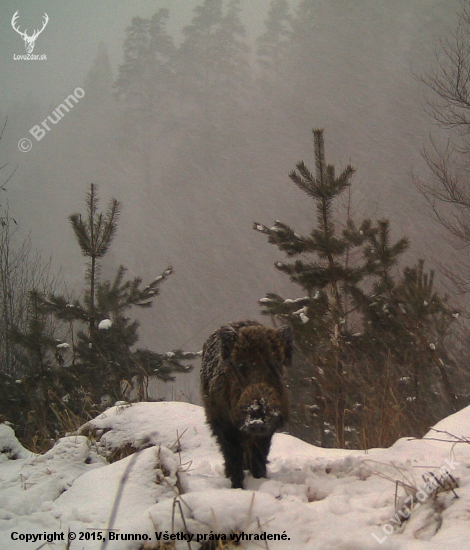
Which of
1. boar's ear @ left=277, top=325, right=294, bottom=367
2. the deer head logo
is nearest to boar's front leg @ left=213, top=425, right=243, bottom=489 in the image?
boar's ear @ left=277, top=325, right=294, bottom=367

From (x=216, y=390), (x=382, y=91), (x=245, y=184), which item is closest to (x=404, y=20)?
(x=382, y=91)

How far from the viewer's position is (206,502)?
192cm

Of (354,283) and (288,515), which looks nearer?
(288,515)

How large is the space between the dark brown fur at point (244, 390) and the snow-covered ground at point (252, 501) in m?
0.17

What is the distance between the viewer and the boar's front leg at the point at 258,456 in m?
2.93

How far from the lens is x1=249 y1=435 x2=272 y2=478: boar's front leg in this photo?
2926 mm

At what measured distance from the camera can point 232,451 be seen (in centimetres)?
290

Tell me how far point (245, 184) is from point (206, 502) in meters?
53.6

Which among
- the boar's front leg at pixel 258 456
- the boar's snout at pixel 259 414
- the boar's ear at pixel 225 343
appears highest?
the boar's ear at pixel 225 343

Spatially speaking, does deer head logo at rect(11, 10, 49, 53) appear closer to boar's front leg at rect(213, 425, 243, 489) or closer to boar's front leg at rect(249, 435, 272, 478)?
boar's front leg at rect(213, 425, 243, 489)

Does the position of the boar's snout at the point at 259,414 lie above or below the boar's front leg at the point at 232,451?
above

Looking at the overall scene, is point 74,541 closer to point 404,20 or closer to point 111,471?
point 111,471

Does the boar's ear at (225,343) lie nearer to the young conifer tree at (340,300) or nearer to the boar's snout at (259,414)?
the boar's snout at (259,414)

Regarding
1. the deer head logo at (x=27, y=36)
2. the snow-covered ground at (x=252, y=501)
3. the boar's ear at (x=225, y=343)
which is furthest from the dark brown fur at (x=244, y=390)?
the deer head logo at (x=27, y=36)
